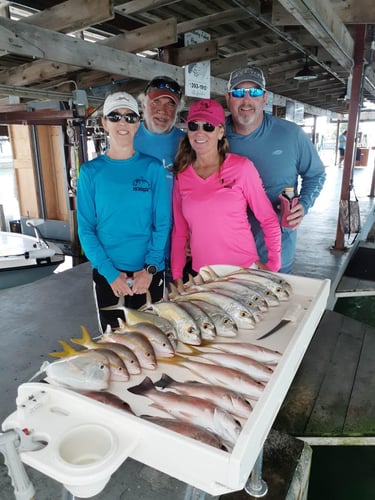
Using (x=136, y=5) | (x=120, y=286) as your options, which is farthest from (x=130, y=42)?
(x=120, y=286)

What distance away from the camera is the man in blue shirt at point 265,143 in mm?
2225

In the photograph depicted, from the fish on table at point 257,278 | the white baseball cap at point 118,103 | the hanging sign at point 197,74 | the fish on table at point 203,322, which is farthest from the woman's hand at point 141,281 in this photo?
the hanging sign at point 197,74

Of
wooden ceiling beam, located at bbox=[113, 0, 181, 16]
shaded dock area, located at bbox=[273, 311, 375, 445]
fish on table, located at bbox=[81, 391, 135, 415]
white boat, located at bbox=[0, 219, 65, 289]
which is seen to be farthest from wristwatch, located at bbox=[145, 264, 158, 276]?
white boat, located at bbox=[0, 219, 65, 289]

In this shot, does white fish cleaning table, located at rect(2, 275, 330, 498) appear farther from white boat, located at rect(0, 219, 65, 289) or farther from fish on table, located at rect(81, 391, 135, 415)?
white boat, located at rect(0, 219, 65, 289)

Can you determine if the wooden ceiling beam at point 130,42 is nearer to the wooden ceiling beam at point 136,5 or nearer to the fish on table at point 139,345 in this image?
the wooden ceiling beam at point 136,5

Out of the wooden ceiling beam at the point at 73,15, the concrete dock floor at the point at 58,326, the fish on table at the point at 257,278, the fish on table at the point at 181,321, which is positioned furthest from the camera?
the wooden ceiling beam at the point at 73,15

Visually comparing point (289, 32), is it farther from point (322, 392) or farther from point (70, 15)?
point (322, 392)

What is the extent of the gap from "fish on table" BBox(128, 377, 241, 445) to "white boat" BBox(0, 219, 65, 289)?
5.50m

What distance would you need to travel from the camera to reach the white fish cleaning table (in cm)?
79

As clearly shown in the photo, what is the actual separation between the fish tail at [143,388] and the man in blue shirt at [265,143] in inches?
53.9

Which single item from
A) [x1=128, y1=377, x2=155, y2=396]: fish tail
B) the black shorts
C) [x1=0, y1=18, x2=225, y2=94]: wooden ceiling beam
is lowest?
the black shorts

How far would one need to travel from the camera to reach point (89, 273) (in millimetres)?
5156

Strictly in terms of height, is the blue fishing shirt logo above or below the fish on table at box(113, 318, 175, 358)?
→ above

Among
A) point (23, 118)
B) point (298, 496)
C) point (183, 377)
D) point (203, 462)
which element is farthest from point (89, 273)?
point (203, 462)
